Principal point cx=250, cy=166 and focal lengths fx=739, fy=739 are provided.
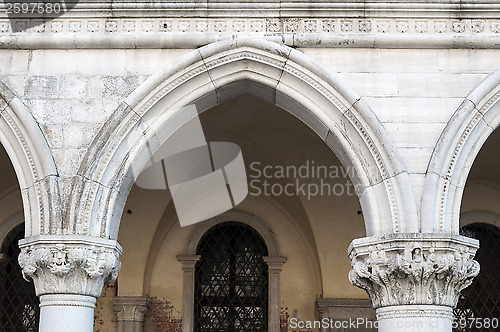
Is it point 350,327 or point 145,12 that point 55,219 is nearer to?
point 145,12

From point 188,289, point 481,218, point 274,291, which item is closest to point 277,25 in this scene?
point 274,291

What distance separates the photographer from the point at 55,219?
18.8 ft

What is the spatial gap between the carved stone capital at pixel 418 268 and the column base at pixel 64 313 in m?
2.13

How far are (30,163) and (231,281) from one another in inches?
145

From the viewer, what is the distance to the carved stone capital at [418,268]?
550 cm

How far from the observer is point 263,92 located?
6.30 m

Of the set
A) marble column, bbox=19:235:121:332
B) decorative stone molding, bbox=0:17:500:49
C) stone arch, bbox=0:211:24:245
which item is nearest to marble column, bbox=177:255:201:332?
stone arch, bbox=0:211:24:245

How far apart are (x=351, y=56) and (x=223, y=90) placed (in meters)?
1.11

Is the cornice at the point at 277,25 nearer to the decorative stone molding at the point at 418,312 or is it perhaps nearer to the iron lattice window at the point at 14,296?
the decorative stone molding at the point at 418,312

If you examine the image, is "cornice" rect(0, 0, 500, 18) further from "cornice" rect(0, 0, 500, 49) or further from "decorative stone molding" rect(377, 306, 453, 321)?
"decorative stone molding" rect(377, 306, 453, 321)

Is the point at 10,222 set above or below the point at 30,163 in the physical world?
above

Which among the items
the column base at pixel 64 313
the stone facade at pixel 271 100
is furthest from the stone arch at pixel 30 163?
the column base at pixel 64 313

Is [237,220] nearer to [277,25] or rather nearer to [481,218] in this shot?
[481,218]

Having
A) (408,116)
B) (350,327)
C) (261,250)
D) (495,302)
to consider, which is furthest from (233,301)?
(408,116)
